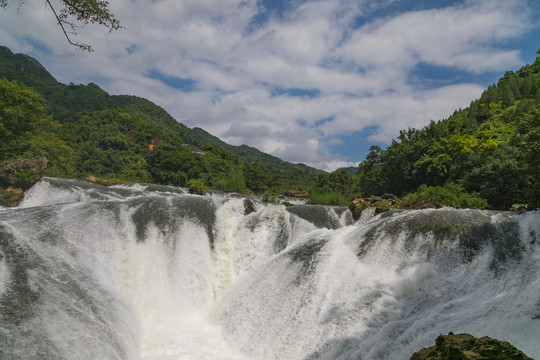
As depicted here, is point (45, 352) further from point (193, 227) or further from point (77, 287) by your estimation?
point (193, 227)

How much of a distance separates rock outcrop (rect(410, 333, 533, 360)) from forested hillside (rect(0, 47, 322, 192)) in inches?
881

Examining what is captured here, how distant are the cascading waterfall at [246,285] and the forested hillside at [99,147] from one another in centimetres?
1502

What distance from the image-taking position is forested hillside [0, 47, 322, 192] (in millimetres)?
22198

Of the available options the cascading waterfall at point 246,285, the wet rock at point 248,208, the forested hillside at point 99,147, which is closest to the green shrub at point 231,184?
the forested hillside at point 99,147

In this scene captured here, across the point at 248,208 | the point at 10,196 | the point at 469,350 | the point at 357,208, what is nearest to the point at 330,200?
the point at 357,208

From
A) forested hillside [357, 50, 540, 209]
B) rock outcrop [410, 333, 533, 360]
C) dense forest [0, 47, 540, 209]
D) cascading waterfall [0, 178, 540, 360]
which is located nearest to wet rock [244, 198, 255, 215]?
cascading waterfall [0, 178, 540, 360]

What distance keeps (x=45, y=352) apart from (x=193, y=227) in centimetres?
655

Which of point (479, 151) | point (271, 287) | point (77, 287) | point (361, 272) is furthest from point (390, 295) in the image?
point (479, 151)

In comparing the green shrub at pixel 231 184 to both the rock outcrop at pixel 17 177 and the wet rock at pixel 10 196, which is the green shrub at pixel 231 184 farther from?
the wet rock at pixel 10 196

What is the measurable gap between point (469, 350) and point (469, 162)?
1527cm

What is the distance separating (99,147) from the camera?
47.6 m

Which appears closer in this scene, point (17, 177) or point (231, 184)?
point (17, 177)

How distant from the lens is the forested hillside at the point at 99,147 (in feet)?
72.8

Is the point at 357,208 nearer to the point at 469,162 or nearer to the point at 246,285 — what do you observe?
the point at 469,162
